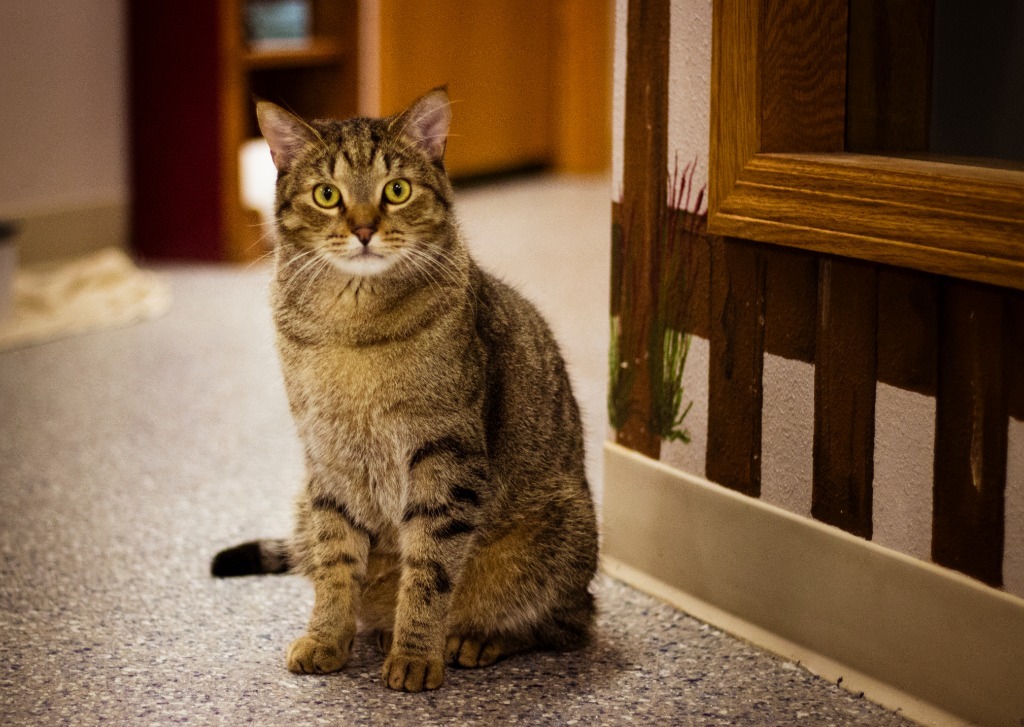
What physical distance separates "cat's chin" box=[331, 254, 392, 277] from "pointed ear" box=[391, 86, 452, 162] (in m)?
0.18

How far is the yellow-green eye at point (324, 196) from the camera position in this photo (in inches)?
63.6

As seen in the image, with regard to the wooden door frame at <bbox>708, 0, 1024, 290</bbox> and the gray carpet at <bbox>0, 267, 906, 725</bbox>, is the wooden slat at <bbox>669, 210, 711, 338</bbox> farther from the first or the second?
the gray carpet at <bbox>0, 267, 906, 725</bbox>

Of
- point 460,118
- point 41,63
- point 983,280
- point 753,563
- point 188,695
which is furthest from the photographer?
point 460,118

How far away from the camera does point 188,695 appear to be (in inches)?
65.4

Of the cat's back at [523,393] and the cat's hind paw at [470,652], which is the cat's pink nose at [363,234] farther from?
the cat's hind paw at [470,652]

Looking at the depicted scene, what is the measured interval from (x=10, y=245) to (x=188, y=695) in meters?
2.17

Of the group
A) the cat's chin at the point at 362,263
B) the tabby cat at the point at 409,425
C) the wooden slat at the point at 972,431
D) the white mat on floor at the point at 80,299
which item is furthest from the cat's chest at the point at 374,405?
the white mat on floor at the point at 80,299

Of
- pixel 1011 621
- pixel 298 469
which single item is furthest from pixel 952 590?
pixel 298 469

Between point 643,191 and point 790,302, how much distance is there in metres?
0.33

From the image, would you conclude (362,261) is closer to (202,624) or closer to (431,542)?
(431,542)

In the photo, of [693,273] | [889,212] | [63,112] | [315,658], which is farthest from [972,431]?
[63,112]

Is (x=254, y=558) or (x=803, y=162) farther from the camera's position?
(x=254, y=558)

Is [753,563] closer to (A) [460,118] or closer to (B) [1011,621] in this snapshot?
(B) [1011,621]

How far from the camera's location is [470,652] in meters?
1.74
